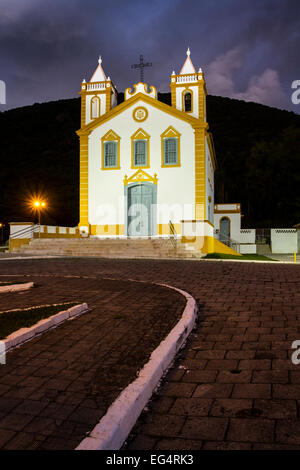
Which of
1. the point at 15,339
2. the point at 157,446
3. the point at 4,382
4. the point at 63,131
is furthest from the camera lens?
the point at 63,131

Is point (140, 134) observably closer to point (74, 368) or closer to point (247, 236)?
point (247, 236)

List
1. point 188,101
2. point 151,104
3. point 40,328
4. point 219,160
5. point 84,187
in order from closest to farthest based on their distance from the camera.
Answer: point 40,328, point 151,104, point 84,187, point 188,101, point 219,160

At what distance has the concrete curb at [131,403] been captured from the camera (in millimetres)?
2516

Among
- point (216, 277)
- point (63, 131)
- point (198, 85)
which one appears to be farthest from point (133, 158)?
point (63, 131)

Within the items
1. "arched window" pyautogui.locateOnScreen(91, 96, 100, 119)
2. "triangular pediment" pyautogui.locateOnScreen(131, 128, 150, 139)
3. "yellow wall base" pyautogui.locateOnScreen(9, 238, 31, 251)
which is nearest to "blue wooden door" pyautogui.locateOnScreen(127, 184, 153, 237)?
"triangular pediment" pyautogui.locateOnScreen(131, 128, 150, 139)

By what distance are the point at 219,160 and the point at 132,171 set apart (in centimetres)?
4406

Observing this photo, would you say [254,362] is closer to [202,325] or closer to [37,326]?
[202,325]

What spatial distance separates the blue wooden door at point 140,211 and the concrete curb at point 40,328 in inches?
718

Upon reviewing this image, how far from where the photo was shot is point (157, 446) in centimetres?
263

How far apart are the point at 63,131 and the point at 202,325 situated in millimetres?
98465

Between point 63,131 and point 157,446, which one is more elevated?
point 63,131

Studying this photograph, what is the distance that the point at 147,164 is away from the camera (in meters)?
24.2

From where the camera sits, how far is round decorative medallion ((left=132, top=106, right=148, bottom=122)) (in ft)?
81.2

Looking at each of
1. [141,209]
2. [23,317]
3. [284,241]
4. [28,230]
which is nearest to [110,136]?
[141,209]
